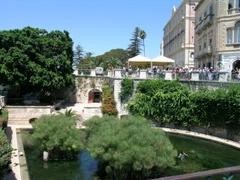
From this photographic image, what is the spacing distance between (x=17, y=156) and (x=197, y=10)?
3553 centimetres

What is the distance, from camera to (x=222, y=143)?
1208 inches

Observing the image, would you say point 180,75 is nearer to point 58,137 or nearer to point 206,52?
point 206,52

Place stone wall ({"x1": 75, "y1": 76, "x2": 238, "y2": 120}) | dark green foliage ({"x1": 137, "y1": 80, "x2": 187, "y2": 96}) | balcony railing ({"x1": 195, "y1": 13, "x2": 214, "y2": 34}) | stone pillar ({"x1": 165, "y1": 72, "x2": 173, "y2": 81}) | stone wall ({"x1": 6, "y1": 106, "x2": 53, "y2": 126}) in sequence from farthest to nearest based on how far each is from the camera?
1. balcony railing ({"x1": 195, "y1": 13, "x2": 214, "y2": 34})
2. stone wall ({"x1": 6, "y1": 106, "x2": 53, "y2": 126})
3. stone pillar ({"x1": 165, "y1": 72, "x2": 173, "y2": 81})
4. dark green foliage ({"x1": 137, "y1": 80, "x2": 187, "y2": 96})
5. stone wall ({"x1": 75, "y1": 76, "x2": 238, "y2": 120})

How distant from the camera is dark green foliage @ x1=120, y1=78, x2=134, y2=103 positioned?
39969 mm

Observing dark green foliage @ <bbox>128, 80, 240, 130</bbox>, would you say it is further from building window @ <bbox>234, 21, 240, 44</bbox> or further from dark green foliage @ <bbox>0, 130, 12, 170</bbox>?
dark green foliage @ <bbox>0, 130, 12, 170</bbox>

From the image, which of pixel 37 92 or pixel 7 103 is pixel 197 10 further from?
pixel 7 103

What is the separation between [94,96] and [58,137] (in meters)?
25.1

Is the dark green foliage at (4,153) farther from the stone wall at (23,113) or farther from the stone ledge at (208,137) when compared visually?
the stone wall at (23,113)

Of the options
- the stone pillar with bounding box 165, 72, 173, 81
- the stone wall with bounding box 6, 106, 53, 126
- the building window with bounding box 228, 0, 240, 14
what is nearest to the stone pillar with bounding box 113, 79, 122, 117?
the stone pillar with bounding box 165, 72, 173, 81

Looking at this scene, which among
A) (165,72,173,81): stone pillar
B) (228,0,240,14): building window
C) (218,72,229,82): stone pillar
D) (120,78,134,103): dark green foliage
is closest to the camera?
(218,72,229,82): stone pillar

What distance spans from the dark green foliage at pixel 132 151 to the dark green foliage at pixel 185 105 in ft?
40.7

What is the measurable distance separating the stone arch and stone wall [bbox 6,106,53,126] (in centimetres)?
856

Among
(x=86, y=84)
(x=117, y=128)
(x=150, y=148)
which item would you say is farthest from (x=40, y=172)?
(x=86, y=84)

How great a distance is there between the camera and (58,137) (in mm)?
24719
